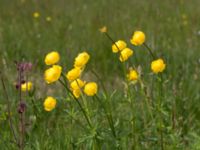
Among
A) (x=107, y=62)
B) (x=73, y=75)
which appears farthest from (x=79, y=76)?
(x=107, y=62)

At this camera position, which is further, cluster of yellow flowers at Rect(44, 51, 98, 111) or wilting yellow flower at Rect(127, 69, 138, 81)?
wilting yellow flower at Rect(127, 69, 138, 81)

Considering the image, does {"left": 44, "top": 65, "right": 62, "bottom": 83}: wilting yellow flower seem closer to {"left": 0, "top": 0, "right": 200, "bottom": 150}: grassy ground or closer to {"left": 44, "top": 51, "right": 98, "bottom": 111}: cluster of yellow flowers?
{"left": 44, "top": 51, "right": 98, "bottom": 111}: cluster of yellow flowers

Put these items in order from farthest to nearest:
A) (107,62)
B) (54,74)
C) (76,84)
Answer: (107,62), (76,84), (54,74)

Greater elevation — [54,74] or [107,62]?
[107,62]

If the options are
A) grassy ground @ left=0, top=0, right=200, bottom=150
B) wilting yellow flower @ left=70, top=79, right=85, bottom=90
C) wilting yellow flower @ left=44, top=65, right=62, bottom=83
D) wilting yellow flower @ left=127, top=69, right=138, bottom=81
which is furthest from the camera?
grassy ground @ left=0, top=0, right=200, bottom=150

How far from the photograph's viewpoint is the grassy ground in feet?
7.04

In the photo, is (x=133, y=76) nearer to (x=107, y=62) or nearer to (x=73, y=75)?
(x=73, y=75)

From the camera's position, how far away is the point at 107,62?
13.5ft

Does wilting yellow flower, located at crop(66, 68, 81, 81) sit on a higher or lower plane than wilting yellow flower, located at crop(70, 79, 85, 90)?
higher

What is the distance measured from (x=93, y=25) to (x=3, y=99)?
2.38 m

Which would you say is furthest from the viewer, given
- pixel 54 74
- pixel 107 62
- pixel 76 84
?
pixel 107 62

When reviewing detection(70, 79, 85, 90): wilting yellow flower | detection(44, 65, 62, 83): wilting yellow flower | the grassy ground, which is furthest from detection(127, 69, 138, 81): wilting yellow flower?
detection(44, 65, 62, 83): wilting yellow flower

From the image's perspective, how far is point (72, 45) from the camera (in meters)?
4.63

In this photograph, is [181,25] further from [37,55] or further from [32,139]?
[32,139]
